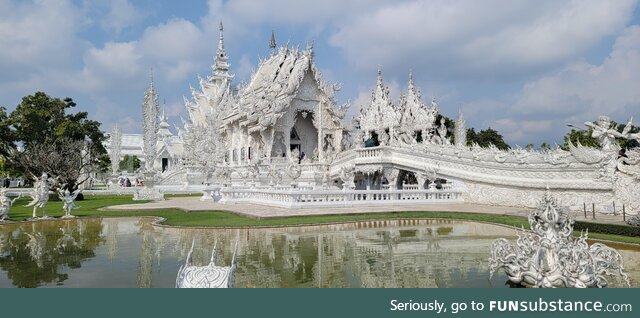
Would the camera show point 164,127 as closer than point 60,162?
No

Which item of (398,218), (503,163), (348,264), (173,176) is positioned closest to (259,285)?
(348,264)

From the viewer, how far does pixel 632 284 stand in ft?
21.0

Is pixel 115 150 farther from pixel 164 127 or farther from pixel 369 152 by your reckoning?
pixel 369 152

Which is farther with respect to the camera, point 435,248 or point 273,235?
point 273,235

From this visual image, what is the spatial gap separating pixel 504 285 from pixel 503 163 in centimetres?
1425

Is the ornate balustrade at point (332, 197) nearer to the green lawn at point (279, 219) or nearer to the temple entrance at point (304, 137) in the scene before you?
the green lawn at point (279, 219)

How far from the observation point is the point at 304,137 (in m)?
35.8

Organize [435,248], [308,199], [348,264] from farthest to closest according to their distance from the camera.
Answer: [308,199]
[435,248]
[348,264]

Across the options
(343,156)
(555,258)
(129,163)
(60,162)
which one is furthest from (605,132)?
(129,163)

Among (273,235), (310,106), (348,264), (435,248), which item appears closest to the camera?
(348,264)

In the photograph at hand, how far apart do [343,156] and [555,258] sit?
22.2 m

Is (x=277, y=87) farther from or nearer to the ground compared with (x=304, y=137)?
farther from the ground

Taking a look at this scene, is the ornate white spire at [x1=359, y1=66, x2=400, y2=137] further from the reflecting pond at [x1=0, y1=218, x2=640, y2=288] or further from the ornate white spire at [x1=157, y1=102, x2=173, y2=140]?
the ornate white spire at [x1=157, y1=102, x2=173, y2=140]

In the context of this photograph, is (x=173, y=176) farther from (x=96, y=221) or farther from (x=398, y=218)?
(x=398, y=218)
